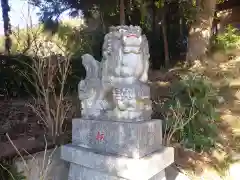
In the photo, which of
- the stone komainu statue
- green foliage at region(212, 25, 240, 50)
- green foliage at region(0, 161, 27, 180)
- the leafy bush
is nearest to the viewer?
the stone komainu statue

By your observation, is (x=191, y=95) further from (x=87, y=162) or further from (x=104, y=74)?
(x=87, y=162)

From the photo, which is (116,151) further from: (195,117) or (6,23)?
(6,23)

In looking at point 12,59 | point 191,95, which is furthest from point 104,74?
point 12,59

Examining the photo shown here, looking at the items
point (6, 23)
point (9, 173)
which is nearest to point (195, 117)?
point (9, 173)

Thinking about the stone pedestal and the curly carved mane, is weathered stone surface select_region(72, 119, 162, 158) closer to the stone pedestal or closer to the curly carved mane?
the stone pedestal

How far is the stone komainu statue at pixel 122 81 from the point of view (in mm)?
1870

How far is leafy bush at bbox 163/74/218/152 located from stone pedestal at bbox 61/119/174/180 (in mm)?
810

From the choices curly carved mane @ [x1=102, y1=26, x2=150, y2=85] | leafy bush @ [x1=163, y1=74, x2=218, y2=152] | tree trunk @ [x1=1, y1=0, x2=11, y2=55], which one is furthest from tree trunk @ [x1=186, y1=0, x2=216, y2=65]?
tree trunk @ [x1=1, y1=0, x2=11, y2=55]

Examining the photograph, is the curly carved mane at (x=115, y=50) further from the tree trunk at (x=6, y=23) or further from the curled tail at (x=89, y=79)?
the tree trunk at (x=6, y=23)

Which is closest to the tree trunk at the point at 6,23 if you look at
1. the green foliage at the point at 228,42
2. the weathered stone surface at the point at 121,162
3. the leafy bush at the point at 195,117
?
the leafy bush at the point at 195,117

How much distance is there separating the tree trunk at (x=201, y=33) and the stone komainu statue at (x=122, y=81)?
11.9 ft

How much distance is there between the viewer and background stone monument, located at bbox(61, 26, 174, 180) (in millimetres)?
1790

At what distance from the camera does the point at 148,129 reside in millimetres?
1896

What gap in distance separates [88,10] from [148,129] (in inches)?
145
